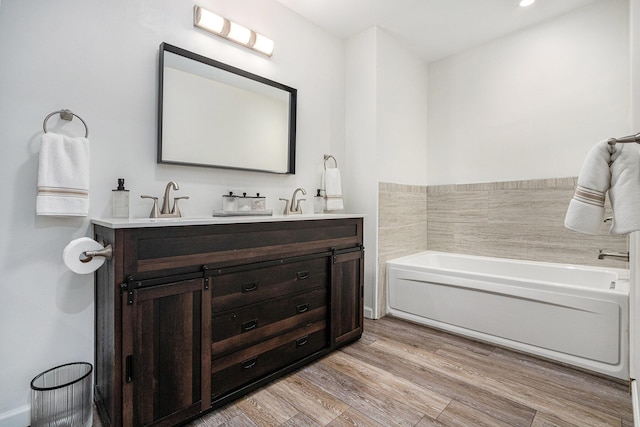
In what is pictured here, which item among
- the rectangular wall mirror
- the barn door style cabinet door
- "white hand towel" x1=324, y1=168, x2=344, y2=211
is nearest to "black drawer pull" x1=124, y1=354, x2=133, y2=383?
the barn door style cabinet door

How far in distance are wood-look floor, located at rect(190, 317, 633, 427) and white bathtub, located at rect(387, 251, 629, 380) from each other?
13cm

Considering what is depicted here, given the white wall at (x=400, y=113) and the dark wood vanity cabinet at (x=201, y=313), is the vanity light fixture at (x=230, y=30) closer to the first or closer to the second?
the white wall at (x=400, y=113)

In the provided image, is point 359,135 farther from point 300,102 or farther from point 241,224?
point 241,224

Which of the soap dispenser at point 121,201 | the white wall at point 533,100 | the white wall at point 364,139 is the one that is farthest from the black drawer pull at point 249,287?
the white wall at point 533,100

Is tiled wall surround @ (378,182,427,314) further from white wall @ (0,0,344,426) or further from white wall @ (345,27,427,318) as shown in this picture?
white wall @ (0,0,344,426)

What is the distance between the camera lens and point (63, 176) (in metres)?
1.48

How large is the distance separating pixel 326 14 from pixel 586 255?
299cm

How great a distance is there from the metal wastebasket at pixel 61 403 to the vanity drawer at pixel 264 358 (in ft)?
1.81

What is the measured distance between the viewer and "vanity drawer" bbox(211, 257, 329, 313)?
63.3 inches

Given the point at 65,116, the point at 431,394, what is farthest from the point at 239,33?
the point at 431,394

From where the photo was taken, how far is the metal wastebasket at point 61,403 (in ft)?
4.39

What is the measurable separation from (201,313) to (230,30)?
188cm

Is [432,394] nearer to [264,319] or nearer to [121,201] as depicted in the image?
[264,319]

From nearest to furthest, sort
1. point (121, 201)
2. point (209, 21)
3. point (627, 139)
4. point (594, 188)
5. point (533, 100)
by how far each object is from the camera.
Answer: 1. point (627, 139)
2. point (594, 188)
3. point (121, 201)
4. point (209, 21)
5. point (533, 100)
